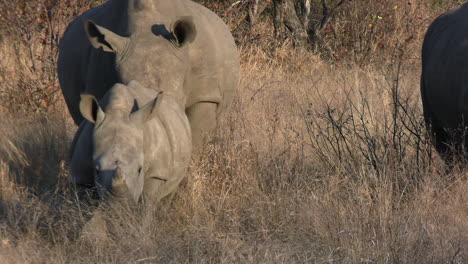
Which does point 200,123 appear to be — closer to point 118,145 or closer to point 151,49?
point 151,49

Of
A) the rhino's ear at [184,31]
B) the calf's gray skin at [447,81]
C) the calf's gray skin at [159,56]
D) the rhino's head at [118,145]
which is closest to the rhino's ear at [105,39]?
the calf's gray skin at [159,56]

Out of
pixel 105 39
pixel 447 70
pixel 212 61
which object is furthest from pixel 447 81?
pixel 105 39

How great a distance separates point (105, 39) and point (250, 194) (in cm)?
147

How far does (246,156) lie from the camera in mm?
7164

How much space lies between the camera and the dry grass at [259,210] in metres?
5.27

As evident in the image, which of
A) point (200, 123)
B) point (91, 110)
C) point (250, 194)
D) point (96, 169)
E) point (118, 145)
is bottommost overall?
point (250, 194)

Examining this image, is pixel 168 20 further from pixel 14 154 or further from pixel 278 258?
→ pixel 278 258

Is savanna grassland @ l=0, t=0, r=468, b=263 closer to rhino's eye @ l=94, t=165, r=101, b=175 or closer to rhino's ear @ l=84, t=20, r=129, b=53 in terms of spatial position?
rhino's eye @ l=94, t=165, r=101, b=175

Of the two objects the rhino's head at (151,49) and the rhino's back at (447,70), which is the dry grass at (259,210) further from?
the rhino's head at (151,49)

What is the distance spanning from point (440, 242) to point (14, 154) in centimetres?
405

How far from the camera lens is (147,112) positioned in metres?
5.51

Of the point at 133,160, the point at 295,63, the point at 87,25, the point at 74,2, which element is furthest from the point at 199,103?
the point at 295,63

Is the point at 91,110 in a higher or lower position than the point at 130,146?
higher

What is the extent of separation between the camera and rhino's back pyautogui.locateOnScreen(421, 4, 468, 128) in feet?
23.3
